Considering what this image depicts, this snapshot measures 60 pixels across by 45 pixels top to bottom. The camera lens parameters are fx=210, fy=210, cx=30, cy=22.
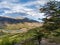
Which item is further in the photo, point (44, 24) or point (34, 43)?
point (34, 43)

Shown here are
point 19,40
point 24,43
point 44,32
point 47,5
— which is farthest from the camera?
point 19,40

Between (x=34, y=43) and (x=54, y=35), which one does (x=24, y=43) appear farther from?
(x=54, y=35)

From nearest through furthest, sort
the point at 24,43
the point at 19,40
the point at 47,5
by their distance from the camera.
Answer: the point at 47,5 → the point at 24,43 → the point at 19,40

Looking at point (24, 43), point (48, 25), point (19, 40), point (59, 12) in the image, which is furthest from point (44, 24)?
point (19, 40)

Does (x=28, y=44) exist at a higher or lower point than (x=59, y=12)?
lower

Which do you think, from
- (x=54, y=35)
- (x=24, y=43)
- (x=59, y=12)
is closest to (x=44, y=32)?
(x=54, y=35)

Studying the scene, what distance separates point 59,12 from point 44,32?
262 centimetres

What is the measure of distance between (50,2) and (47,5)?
479 millimetres

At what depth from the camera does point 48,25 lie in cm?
2216

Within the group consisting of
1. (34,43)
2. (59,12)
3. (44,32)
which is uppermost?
(59,12)

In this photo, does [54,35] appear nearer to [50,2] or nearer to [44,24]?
[44,24]

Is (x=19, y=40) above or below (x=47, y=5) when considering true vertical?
below

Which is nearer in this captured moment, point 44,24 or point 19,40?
point 44,24

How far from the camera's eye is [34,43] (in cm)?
2408
